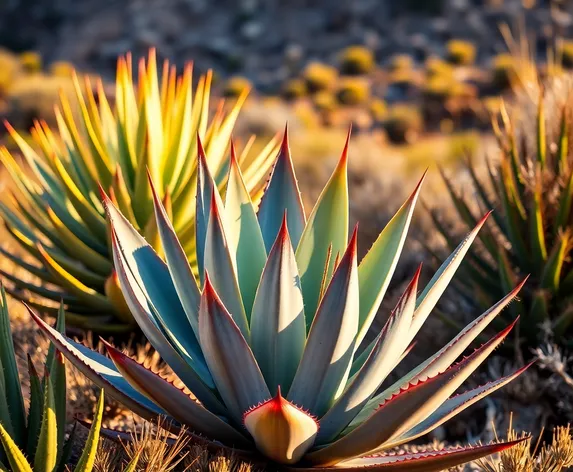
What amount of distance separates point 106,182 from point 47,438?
207cm

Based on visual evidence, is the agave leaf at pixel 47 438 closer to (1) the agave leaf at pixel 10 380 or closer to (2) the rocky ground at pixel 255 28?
(1) the agave leaf at pixel 10 380

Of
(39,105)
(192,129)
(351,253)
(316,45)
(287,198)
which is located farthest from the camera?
(316,45)

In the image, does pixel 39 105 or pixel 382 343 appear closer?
pixel 382 343

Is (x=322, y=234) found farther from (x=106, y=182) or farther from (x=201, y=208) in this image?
(x=106, y=182)

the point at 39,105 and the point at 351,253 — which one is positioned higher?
the point at 351,253

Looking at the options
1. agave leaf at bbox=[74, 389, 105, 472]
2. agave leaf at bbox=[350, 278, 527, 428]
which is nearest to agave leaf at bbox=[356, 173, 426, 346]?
agave leaf at bbox=[350, 278, 527, 428]

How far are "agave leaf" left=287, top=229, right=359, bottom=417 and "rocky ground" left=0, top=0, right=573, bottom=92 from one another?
32.4m

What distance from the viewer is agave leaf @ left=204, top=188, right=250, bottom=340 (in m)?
2.29

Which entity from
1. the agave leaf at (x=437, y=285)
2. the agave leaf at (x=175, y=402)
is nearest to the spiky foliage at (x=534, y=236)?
the agave leaf at (x=437, y=285)

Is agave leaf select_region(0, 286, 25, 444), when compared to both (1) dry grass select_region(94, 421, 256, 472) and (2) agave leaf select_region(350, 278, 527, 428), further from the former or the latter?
(2) agave leaf select_region(350, 278, 527, 428)

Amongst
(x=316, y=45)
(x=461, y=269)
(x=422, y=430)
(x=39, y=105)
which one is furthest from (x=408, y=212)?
(x=316, y=45)

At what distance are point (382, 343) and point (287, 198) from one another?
2.73 ft

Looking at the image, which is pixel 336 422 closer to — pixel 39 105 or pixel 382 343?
pixel 382 343

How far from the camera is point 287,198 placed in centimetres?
281
